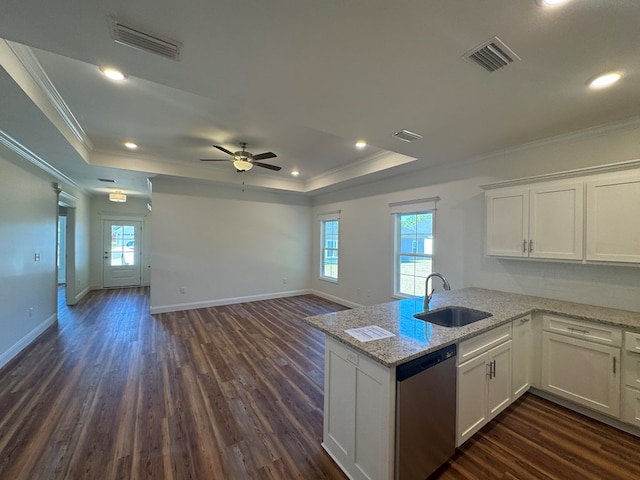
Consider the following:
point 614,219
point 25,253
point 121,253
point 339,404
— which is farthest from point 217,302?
point 614,219

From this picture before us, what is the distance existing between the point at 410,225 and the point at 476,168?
56.5 inches

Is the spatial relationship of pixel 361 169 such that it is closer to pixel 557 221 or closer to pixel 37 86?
pixel 557 221

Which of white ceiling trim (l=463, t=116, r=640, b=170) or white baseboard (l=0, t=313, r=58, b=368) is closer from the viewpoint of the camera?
white ceiling trim (l=463, t=116, r=640, b=170)

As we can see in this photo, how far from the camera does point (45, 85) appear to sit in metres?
2.40

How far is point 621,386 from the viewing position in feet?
7.02

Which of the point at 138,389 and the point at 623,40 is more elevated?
the point at 623,40

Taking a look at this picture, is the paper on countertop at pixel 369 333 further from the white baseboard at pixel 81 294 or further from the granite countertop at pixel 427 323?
the white baseboard at pixel 81 294

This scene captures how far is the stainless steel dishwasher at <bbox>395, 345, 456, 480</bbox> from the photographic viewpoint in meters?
1.49

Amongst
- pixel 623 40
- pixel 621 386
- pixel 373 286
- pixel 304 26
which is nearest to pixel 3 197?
pixel 304 26

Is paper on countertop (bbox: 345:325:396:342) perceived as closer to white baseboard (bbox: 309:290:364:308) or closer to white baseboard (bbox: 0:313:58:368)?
white baseboard (bbox: 309:290:364:308)

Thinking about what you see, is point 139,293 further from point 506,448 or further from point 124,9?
point 506,448

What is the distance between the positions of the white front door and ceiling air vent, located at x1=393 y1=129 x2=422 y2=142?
8.56 m

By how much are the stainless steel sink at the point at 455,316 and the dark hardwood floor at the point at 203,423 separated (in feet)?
2.77

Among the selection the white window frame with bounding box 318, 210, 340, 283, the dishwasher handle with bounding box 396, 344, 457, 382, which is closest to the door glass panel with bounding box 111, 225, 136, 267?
the white window frame with bounding box 318, 210, 340, 283
